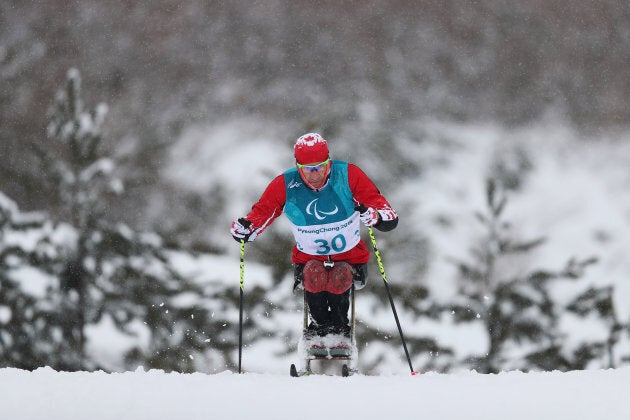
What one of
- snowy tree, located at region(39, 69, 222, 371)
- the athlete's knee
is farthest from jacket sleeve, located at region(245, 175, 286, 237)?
snowy tree, located at region(39, 69, 222, 371)

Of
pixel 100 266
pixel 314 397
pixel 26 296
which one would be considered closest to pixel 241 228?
pixel 314 397

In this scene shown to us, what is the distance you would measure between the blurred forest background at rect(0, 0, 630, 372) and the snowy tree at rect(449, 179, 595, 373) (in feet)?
0.13

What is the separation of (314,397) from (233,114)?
27.8 meters

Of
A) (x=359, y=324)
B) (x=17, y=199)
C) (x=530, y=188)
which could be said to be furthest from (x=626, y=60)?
(x=17, y=199)

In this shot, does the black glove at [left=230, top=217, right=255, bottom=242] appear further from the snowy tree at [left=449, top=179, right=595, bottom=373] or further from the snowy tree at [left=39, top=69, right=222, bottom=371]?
the snowy tree at [left=449, top=179, right=595, bottom=373]

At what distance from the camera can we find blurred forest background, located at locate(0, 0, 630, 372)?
1275cm

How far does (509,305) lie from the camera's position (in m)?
13.3

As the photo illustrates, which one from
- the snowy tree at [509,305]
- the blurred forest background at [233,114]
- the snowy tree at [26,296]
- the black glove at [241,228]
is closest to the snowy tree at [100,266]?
the blurred forest background at [233,114]

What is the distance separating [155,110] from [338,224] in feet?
86.6

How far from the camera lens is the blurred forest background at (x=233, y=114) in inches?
502

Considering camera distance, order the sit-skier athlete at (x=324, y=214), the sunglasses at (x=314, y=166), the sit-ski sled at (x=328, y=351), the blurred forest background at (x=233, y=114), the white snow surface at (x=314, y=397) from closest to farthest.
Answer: the white snow surface at (x=314, y=397), the sunglasses at (x=314, y=166), the sit-skier athlete at (x=324, y=214), the sit-ski sled at (x=328, y=351), the blurred forest background at (x=233, y=114)

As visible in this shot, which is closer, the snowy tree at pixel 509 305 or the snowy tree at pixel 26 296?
the snowy tree at pixel 26 296

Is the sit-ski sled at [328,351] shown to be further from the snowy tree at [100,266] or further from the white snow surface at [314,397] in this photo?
the snowy tree at [100,266]

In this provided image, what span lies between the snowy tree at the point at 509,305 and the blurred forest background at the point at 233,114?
0.04m
